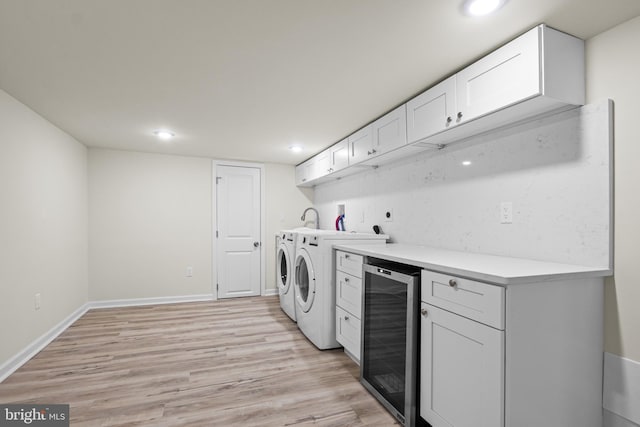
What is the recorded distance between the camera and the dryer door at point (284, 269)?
367 cm

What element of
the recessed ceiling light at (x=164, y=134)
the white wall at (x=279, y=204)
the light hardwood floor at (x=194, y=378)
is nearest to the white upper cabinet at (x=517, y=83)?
the light hardwood floor at (x=194, y=378)

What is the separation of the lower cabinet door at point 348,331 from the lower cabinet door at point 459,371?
0.75 meters

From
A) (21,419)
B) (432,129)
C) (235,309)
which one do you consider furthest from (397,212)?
(21,419)

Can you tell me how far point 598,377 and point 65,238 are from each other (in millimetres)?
4532

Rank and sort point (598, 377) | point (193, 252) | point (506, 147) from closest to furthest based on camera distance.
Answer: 1. point (598, 377)
2. point (506, 147)
3. point (193, 252)

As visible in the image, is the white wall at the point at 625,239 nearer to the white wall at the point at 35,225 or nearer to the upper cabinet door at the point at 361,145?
the upper cabinet door at the point at 361,145

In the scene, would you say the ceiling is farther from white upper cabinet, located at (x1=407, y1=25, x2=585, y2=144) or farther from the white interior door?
the white interior door

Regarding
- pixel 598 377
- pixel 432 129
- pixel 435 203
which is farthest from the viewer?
pixel 435 203

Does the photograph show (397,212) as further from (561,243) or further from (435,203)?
(561,243)

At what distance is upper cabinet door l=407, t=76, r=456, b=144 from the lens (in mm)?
1921

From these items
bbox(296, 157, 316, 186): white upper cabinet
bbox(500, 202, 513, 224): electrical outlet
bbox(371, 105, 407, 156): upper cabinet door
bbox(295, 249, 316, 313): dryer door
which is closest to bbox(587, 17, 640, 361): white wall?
bbox(500, 202, 513, 224): electrical outlet

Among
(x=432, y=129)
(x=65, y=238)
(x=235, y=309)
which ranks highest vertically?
(x=432, y=129)

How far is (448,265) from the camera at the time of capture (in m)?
1.46

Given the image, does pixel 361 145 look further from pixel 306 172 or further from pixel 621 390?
pixel 621 390
